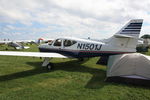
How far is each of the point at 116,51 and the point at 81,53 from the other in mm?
2625

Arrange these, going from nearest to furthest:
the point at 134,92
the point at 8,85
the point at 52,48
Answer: the point at 134,92 < the point at 8,85 < the point at 52,48

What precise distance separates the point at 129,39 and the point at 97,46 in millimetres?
2226

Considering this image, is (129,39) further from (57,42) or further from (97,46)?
(57,42)

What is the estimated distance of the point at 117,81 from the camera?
6891mm

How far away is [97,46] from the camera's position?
10.2m

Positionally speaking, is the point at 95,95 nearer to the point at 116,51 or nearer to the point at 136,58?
the point at 136,58

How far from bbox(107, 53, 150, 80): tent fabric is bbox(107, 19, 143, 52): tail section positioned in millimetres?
2497

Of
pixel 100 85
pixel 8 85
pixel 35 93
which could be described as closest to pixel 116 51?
pixel 100 85

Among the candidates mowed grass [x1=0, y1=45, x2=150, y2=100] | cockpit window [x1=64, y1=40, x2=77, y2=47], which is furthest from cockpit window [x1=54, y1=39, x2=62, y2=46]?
mowed grass [x1=0, y1=45, x2=150, y2=100]

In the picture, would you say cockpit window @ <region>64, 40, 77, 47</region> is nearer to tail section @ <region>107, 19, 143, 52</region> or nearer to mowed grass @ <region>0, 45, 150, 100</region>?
tail section @ <region>107, 19, 143, 52</region>

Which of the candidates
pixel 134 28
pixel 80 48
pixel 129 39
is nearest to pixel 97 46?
pixel 80 48

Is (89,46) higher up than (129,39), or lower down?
lower down

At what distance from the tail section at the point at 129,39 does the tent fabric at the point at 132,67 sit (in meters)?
2.50

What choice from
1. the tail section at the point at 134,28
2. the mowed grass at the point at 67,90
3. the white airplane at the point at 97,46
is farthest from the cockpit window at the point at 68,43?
the mowed grass at the point at 67,90
